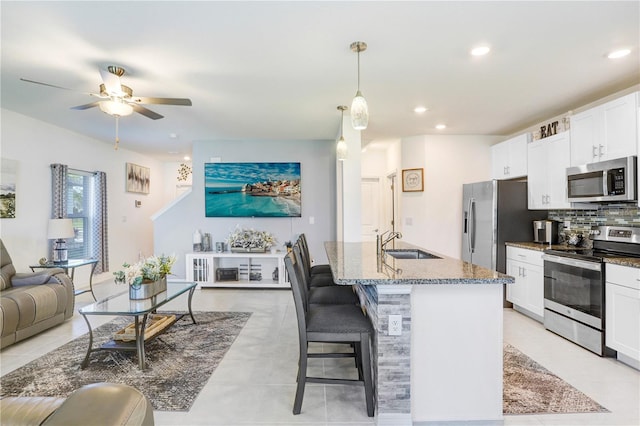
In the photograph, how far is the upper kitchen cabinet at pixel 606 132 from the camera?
2.93 metres

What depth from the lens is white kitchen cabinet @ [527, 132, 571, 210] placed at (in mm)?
3743

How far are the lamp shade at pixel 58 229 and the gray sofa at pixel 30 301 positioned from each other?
843 mm

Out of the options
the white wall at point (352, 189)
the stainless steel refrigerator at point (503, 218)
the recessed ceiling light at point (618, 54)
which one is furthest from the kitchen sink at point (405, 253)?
the recessed ceiling light at point (618, 54)

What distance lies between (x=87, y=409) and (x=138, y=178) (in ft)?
23.5

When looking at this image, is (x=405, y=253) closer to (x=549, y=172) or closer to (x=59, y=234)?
(x=549, y=172)

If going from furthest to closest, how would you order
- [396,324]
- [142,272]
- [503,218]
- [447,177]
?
[447,177]
[503,218]
[142,272]
[396,324]

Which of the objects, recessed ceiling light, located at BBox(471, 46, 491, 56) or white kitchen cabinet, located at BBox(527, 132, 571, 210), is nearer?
recessed ceiling light, located at BBox(471, 46, 491, 56)

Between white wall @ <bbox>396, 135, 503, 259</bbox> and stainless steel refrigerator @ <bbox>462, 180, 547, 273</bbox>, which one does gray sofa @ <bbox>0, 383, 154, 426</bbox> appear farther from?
white wall @ <bbox>396, 135, 503, 259</bbox>

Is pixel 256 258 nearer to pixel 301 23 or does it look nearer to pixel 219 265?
pixel 219 265

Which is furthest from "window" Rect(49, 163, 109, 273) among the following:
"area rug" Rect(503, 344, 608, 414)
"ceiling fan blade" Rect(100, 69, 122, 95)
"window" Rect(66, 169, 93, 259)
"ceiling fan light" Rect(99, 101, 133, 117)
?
"area rug" Rect(503, 344, 608, 414)

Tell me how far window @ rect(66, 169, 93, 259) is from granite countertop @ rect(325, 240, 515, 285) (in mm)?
5015

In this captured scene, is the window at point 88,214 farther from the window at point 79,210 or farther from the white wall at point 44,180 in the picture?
the white wall at point 44,180

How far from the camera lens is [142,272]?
3.08 meters

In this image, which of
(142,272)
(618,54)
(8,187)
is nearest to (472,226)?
(618,54)
